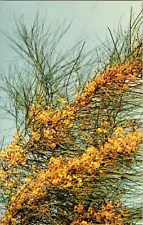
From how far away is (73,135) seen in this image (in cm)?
71

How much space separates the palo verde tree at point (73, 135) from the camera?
2.18ft

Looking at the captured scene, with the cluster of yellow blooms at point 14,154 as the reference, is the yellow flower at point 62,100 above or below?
above

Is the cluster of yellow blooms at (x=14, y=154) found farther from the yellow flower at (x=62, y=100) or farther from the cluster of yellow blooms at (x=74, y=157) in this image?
the yellow flower at (x=62, y=100)

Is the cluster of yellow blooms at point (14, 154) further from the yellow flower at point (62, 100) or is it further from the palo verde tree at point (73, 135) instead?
the yellow flower at point (62, 100)

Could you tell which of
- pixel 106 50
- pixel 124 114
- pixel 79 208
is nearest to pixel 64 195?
pixel 79 208

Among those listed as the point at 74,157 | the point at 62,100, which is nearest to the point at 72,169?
the point at 74,157

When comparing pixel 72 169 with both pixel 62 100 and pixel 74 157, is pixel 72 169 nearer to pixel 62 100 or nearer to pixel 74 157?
pixel 74 157

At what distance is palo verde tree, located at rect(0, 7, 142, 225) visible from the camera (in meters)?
0.66

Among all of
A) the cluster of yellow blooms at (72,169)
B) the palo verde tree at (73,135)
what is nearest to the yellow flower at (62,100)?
the palo verde tree at (73,135)

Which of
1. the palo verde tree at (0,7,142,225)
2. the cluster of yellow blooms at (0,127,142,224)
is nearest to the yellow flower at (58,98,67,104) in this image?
the palo verde tree at (0,7,142,225)

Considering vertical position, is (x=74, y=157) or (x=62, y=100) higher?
(x=62, y=100)

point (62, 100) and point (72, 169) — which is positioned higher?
point (62, 100)

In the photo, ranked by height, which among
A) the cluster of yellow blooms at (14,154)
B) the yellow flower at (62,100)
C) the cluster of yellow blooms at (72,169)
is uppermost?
the yellow flower at (62,100)

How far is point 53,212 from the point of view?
0.67m
